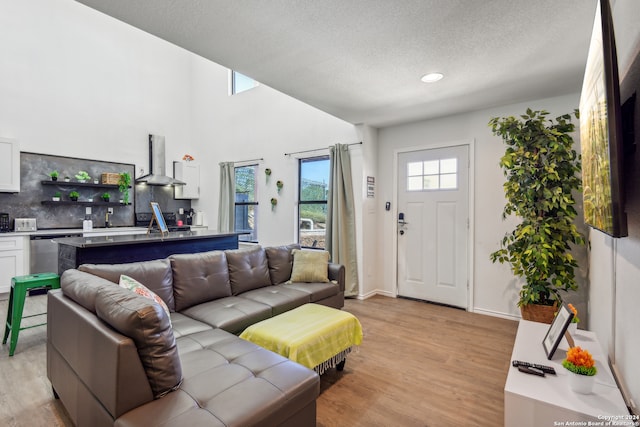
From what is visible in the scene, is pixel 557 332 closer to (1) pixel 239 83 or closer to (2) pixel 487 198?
(2) pixel 487 198

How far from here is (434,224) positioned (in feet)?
13.4

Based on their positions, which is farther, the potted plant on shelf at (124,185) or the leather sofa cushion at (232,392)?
the potted plant on shelf at (124,185)

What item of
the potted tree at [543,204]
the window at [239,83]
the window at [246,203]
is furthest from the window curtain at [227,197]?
the potted tree at [543,204]

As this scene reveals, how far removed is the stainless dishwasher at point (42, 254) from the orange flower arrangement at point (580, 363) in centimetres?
581

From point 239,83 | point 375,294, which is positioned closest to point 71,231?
point 239,83

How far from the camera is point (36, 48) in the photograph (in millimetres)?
4859

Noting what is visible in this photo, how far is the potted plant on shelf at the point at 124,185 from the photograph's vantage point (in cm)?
567

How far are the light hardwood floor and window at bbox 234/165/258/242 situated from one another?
309 cm

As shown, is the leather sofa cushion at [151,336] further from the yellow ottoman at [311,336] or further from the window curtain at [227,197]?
the window curtain at [227,197]

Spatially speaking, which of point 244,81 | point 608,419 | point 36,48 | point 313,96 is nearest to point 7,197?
point 36,48

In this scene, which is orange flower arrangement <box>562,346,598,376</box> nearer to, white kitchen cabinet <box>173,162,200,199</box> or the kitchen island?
the kitchen island

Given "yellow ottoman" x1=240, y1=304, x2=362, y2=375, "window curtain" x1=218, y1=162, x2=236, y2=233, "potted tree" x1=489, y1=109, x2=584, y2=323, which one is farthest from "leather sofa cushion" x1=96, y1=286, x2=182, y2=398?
"window curtain" x1=218, y1=162, x2=236, y2=233

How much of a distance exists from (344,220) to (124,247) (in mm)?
2677

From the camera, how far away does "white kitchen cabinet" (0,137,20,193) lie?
14.2 feet
